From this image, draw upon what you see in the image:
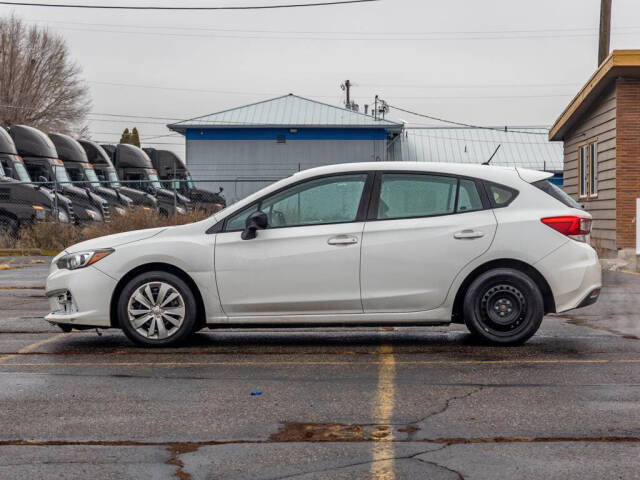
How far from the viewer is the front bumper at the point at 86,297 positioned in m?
8.51

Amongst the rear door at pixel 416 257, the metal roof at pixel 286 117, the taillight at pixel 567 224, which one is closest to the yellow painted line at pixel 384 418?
the rear door at pixel 416 257

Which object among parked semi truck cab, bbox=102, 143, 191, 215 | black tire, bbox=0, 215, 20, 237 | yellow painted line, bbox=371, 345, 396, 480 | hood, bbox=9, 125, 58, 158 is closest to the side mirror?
yellow painted line, bbox=371, 345, 396, 480

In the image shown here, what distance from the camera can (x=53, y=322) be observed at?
340 inches

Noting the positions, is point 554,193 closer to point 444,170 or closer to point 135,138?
point 444,170

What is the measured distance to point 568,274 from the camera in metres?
8.38

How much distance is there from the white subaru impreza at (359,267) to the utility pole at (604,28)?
2026 cm

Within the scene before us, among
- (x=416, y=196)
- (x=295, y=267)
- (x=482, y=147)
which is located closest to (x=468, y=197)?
(x=416, y=196)

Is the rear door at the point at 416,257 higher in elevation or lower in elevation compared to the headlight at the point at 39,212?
lower

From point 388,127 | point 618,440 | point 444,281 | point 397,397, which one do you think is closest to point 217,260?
point 444,281

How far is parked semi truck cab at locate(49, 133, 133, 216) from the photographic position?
3109 cm

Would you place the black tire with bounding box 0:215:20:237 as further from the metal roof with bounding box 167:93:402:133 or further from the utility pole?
the metal roof with bounding box 167:93:402:133

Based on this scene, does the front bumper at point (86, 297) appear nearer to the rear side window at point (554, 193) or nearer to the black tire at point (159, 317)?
the black tire at point (159, 317)

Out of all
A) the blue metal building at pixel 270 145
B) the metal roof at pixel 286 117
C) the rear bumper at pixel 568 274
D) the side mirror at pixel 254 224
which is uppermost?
the metal roof at pixel 286 117

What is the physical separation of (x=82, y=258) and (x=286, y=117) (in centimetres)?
3893
